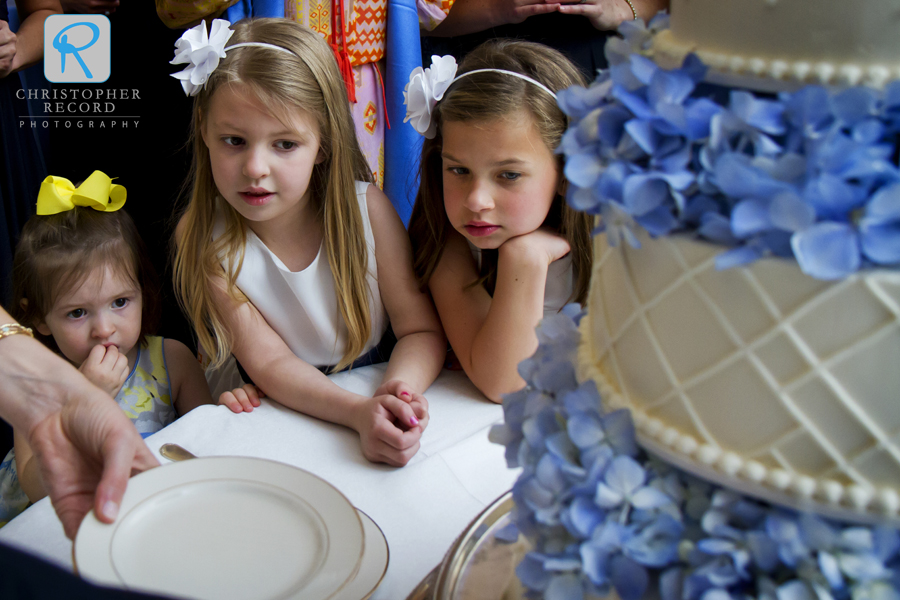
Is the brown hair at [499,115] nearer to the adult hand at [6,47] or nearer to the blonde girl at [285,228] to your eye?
the blonde girl at [285,228]

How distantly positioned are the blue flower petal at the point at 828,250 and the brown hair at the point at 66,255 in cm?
172

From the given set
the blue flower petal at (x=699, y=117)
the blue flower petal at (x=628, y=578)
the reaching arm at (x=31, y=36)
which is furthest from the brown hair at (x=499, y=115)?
the reaching arm at (x=31, y=36)

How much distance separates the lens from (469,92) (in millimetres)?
1472

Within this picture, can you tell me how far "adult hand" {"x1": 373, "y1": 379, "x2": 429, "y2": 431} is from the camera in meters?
1.15

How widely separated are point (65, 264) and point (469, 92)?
3.59ft

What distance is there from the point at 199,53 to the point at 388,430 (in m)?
1.01

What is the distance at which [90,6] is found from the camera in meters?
2.03

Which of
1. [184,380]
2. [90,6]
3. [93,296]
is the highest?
[90,6]

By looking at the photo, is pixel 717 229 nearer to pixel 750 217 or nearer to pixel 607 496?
pixel 750 217

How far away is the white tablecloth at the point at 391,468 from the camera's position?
87cm

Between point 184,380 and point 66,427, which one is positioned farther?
point 184,380

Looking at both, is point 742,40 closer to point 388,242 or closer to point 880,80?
point 880,80

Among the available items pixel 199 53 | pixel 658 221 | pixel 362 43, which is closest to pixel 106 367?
pixel 199 53

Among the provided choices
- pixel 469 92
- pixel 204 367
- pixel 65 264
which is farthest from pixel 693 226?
pixel 204 367
